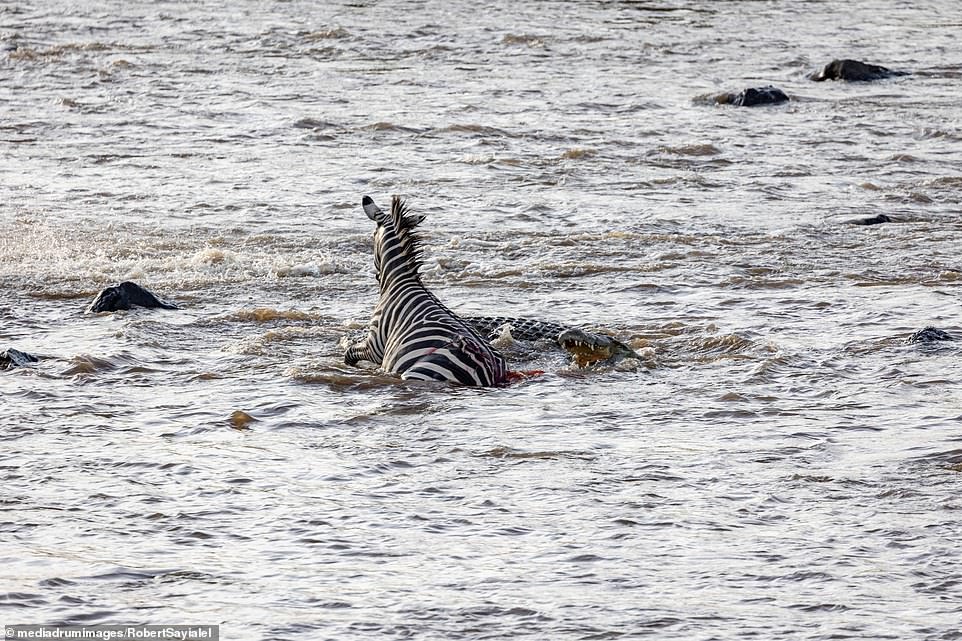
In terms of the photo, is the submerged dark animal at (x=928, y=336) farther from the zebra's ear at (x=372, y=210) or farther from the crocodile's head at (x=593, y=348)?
the zebra's ear at (x=372, y=210)

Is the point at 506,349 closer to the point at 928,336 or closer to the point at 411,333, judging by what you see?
the point at 411,333

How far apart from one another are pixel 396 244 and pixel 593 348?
1.29 metres

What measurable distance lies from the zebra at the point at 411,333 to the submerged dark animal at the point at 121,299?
184 centimetres

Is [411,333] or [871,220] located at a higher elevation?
[871,220]

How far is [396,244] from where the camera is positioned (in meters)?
9.16

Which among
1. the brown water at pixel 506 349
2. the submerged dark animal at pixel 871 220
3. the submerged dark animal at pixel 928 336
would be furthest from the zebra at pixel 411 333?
the submerged dark animal at pixel 871 220

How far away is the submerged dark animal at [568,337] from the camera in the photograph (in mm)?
9055

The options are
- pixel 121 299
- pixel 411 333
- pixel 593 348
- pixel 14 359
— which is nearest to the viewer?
pixel 411 333

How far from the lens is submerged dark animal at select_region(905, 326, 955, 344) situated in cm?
938

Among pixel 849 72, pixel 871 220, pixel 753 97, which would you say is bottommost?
pixel 871 220

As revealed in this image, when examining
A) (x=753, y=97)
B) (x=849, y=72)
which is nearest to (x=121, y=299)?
(x=753, y=97)

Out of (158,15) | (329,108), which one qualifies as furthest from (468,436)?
(158,15)

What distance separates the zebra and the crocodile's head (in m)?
0.45

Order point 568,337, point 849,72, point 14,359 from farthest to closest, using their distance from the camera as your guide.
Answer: point 849,72 < point 568,337 < point 14,359
